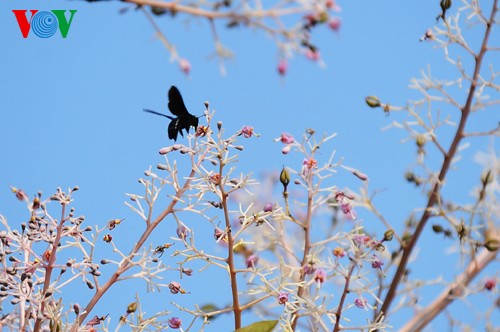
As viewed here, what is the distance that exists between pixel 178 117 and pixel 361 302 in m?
0.29

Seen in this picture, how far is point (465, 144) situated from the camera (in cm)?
100

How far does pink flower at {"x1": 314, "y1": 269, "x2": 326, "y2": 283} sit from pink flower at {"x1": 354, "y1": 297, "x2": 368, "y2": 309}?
50 mm

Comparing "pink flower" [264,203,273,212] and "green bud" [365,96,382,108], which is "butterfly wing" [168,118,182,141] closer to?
"pink flower" [264,203,273,212]

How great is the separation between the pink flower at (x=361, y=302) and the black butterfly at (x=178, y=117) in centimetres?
27

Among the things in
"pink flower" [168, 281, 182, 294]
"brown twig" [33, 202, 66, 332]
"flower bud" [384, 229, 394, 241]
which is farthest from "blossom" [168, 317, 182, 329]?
"flower bud" [384, 229, 394, 241]

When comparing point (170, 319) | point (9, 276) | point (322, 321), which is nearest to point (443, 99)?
point (322, 321)

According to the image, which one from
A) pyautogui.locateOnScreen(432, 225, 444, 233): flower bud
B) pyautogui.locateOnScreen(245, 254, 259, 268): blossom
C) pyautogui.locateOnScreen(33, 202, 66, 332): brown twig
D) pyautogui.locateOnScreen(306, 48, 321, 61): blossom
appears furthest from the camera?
pyautogui.locateOnScreen(432, 225, 444, 233): flower bud

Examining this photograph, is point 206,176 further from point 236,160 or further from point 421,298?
point 421,298

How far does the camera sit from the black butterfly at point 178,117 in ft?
2.70

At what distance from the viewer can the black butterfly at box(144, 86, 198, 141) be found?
2.70ft

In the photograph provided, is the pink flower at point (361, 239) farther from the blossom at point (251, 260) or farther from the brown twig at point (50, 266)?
the brown twig at point (50, 266)

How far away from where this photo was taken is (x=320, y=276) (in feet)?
2.84

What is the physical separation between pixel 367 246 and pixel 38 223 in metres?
0.36

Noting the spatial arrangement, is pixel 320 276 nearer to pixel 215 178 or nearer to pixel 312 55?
pixel 215 178
